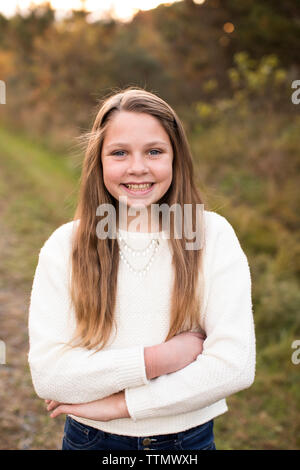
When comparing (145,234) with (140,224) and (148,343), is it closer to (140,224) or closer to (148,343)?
(140,224)

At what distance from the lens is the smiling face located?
4.77ft

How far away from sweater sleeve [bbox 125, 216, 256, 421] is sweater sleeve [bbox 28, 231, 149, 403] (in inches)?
2.6

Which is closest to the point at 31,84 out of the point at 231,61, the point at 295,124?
the point at 231,61

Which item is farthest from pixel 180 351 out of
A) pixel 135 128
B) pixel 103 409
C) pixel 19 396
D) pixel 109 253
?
pixel 19 396

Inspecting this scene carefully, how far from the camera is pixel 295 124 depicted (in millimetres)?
7461

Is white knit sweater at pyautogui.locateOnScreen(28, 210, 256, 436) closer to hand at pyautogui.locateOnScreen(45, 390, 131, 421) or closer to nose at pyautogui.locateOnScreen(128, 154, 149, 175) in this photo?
hand at pyautogui.locateOnScreen(45, 390, 131, 421)

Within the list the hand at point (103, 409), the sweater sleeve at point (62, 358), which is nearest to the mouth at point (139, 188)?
the sweater sleeve at point (62, 358)

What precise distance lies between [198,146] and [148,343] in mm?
7750

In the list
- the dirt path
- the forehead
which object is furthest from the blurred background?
the forehead

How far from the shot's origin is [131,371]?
53.2 inches

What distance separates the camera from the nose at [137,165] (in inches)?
56.6

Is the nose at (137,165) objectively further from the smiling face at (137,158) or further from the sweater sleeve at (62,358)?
the sweater sleeve at (62,358)

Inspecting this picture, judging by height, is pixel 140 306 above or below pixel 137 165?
below

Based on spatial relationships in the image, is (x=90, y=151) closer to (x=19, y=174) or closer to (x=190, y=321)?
(x=190, y=321)
